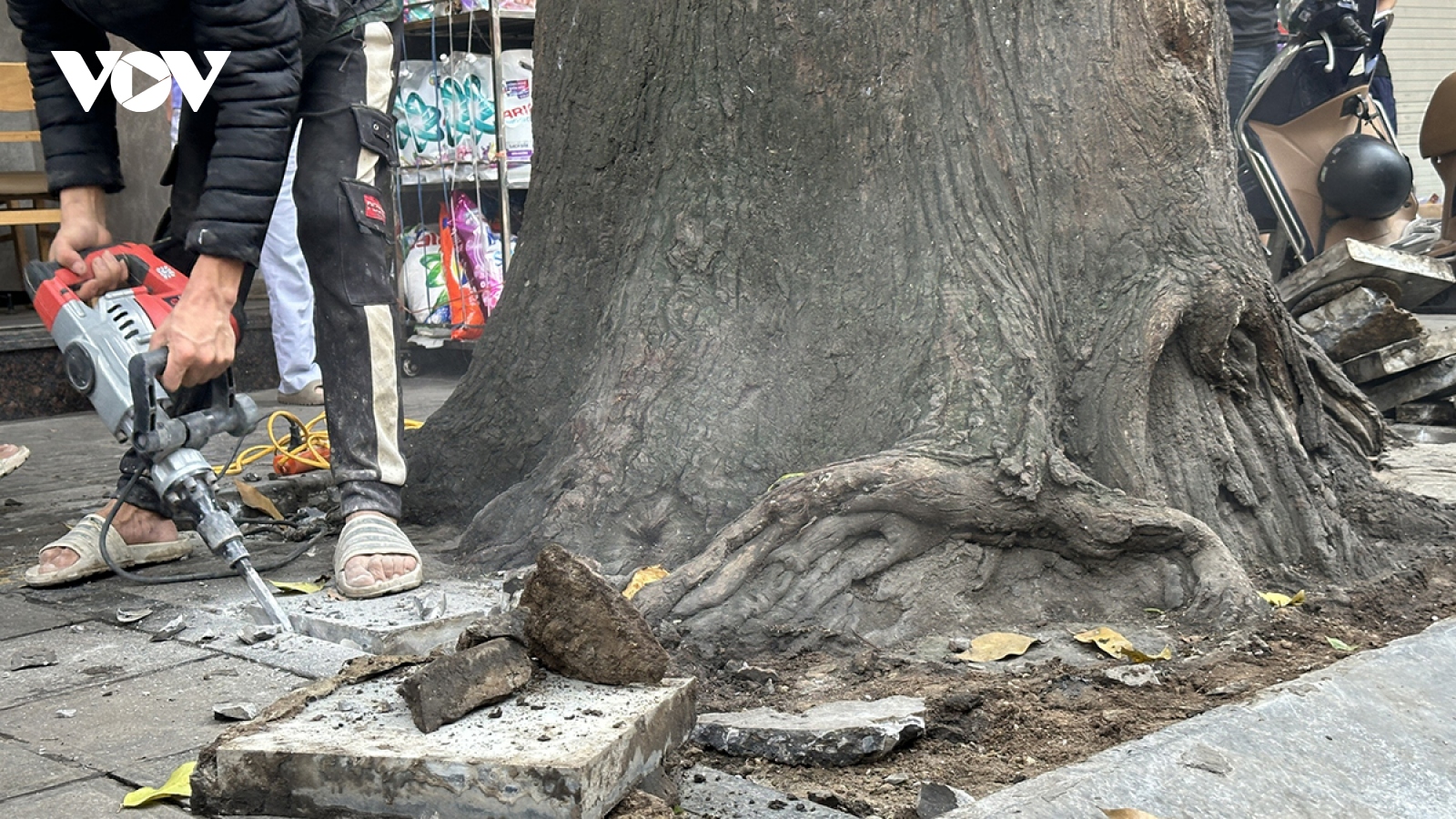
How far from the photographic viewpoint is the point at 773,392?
3287 millimetres

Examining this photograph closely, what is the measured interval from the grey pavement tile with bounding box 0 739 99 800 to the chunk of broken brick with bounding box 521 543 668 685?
762 mm

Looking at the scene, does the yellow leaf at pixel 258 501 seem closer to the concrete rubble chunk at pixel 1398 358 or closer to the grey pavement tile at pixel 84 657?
the grey pavement tile at pixel 84 657

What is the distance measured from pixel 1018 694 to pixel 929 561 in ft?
1.58

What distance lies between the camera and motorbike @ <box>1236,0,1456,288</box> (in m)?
7.34

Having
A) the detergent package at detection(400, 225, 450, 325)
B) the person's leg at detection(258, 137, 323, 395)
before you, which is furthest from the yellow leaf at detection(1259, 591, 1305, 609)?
the detergent package at detection(400, 225, 450, 325)

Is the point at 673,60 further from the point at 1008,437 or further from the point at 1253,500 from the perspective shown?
the point at 1253,500

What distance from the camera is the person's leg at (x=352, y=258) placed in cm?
347

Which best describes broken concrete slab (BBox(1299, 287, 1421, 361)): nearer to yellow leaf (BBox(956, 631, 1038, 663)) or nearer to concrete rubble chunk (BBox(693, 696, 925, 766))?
yellow leaf (BBox(956, 631, 1038, 663))

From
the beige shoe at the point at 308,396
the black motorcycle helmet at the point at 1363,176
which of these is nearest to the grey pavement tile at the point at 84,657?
the beige shoe at the point at 308,396

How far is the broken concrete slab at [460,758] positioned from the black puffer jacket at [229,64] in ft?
4.90

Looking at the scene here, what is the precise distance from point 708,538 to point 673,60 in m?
1.27

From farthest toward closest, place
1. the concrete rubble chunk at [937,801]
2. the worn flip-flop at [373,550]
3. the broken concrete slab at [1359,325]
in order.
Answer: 1. the broken concrete slab at [1359,325]
2. the worn flip-flop at [373,550]
3. the concrete rubble chunk at [937,801]

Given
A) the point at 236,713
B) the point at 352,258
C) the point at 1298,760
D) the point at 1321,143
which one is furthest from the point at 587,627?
the point at 1321,143

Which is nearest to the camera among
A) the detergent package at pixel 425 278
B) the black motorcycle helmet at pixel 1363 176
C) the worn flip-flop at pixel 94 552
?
the worn flip-flop at pixel 94 552
